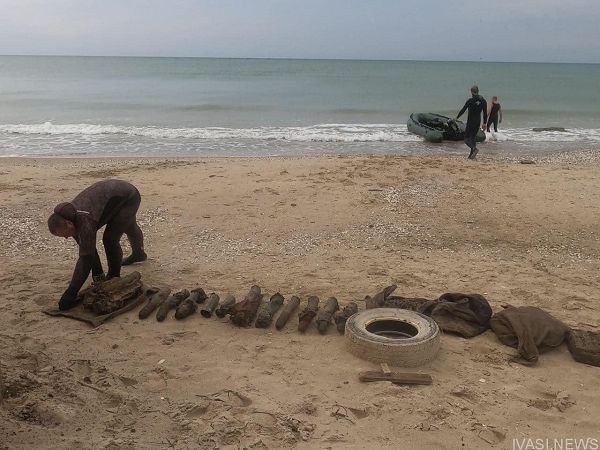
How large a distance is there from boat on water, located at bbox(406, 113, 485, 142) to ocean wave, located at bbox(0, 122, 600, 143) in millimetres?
439

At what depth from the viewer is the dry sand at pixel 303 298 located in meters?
3.50

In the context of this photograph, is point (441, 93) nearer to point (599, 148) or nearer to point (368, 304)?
point (599, 148)

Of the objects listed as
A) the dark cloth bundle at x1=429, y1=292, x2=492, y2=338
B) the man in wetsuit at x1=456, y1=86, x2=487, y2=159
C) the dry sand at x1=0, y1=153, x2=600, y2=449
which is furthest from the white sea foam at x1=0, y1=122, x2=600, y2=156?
the dark cloth bundle at x1=429, y1=292, x2=492, y2=338

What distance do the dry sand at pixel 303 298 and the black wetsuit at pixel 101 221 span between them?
1.65 ft

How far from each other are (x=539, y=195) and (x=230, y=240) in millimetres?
5554

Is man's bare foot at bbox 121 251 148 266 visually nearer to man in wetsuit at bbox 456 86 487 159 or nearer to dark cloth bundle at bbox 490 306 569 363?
dark cloth bundle at bbox 490 306 569 363

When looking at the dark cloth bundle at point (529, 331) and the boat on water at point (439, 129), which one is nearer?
the dark cloth bundle at point (529, 331)

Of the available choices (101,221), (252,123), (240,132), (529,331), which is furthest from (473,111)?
(252,123)

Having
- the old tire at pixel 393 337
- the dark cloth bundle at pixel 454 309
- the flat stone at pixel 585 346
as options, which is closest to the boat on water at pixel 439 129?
the dark cloth bundle at pixel 454 309

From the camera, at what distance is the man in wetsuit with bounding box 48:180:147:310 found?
476 centimetres

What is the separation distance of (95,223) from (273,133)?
1575 centimetres

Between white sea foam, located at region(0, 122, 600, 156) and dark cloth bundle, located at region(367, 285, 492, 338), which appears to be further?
white sea foam, located at region(0, 122, 600, 156)

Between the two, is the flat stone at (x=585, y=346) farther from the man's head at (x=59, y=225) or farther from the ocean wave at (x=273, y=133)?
the ocean wave at (x=273, y=133)

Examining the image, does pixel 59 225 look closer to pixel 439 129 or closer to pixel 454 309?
pixel 454 309
